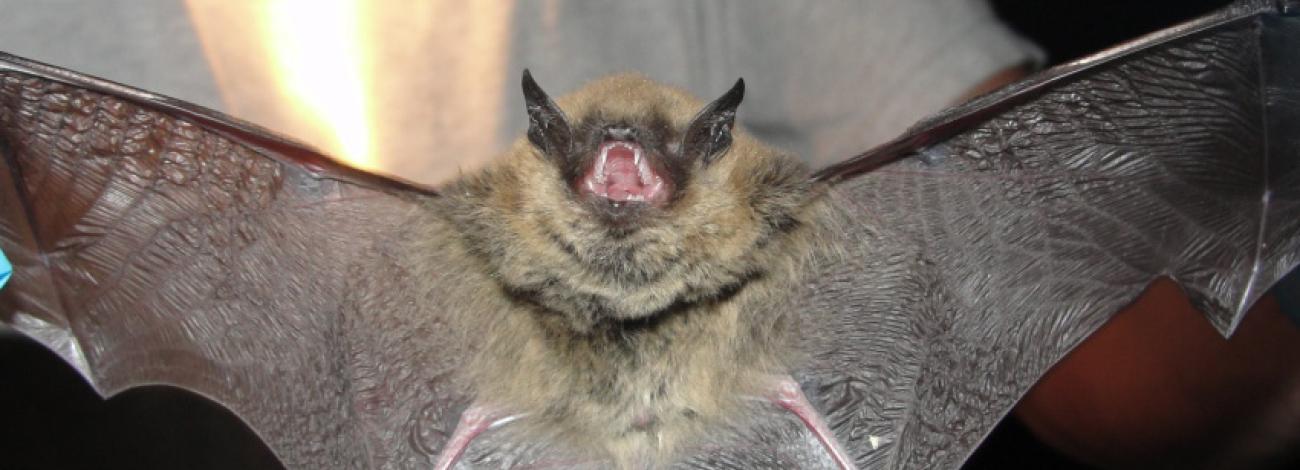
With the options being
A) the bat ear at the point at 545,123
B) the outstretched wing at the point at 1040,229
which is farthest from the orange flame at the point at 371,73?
the outstretched wing at the point at 1040,229

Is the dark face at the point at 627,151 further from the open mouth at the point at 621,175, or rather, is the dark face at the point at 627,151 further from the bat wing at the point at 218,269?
the bat wing at the point at 218,269

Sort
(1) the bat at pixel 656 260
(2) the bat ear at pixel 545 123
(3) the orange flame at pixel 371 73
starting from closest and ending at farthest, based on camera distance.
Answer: (2) the bat ear at pixel 545 123 < (1) the bat at pixel 656 260 < (3) the orange flame at pixel 371 73

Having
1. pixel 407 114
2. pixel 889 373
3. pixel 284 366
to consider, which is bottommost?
pixel 889 373

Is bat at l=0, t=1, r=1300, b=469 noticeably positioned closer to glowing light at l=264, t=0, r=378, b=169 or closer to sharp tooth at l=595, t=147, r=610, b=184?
sharp tooth at l=595, t=147, r=610, b=184

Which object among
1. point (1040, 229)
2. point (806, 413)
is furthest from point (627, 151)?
point (1040, 229)

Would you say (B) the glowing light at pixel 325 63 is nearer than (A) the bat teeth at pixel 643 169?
No

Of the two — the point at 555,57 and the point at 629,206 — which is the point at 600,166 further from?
the point at 555,57

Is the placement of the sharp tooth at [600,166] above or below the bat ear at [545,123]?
below

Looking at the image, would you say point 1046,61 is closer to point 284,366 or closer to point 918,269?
point 918,269

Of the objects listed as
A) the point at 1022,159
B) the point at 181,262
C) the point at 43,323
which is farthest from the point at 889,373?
the point at 43,323
